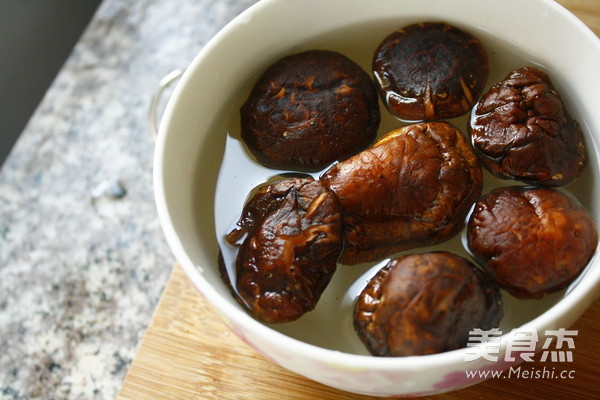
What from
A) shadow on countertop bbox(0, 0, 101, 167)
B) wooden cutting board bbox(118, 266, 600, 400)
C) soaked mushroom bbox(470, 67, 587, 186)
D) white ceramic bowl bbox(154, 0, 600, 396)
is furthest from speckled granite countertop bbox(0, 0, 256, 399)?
soaked mushroom bbox(470, 67, 587, 186)

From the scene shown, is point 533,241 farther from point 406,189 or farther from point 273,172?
point 273,172

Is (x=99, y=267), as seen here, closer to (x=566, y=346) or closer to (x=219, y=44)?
(x=219, y=44)

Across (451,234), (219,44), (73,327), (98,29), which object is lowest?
(73,327)

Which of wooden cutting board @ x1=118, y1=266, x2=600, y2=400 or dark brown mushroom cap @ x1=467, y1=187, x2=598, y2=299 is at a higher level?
dark brown mushroom cap @ x1=467, y1=187, x2=598, y2=299

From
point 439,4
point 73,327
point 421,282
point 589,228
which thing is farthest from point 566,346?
point 73,327

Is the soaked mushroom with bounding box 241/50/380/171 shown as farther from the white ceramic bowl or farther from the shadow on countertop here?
the shadow on countertop

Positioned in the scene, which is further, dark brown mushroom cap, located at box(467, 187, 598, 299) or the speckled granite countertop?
the speckled granite countertop
